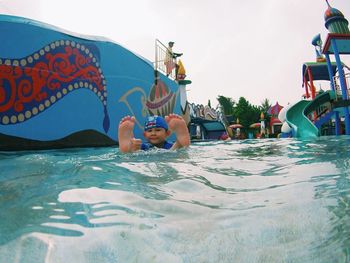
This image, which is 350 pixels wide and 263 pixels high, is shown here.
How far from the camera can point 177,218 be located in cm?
122

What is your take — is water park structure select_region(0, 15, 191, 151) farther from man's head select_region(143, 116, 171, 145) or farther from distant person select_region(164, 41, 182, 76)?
distant person select_region(164, 41, 182, 76)

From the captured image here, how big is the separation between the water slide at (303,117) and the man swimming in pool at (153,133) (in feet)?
21.1

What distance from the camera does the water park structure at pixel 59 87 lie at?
15.9 ft

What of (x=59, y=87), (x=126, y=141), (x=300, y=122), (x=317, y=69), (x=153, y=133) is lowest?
(x=126, y=141)

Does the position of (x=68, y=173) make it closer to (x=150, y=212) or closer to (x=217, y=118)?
(x=150, y=212)

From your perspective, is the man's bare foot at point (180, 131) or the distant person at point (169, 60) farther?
the distant person at point (169, 60)

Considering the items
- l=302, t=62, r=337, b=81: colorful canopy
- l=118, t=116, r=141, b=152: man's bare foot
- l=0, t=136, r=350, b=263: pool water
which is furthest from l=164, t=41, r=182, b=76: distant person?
l=0, t=136, r=350, b=263: pool water

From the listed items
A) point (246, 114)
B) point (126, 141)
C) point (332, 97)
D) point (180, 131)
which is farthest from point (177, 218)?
point (246, 114)

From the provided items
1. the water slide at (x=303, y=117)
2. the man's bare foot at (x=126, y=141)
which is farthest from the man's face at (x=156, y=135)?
the water slide at (x=303, y=117)

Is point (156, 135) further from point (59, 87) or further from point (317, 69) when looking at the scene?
point (317, 69)

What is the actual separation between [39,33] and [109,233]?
17.3 ft

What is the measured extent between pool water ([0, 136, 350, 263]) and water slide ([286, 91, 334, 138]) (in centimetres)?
809

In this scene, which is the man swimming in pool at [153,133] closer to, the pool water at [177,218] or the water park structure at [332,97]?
the pool water at [177,218]

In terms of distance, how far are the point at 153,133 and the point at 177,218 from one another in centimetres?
297
